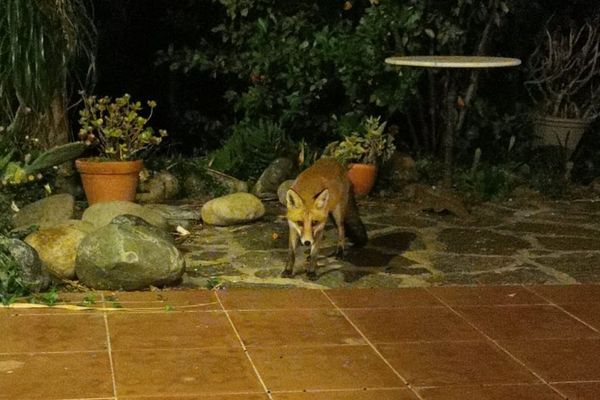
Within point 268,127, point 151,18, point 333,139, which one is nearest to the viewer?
point 268,127

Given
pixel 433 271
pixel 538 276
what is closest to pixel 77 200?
pixel 433 271

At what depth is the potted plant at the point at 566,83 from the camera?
375 inches

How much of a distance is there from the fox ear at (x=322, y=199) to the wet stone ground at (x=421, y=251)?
479mm

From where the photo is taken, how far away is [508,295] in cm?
547

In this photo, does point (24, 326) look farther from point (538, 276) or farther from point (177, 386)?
point (538, 276)

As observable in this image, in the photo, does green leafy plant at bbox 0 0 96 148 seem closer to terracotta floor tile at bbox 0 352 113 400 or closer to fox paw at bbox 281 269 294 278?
fox paw at bbox 281 269 294 278

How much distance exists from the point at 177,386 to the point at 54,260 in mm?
1912

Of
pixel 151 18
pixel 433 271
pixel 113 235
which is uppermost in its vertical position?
pixel 151 18

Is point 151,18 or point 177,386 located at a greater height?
point 151,18

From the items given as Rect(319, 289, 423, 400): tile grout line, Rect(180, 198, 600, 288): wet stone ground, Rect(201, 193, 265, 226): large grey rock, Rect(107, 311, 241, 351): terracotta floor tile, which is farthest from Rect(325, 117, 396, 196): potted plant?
Rect(107, 311, 241, 351): terracotta floor tile

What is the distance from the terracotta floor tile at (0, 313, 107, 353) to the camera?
4.34m

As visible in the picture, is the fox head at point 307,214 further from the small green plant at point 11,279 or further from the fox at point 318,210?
the small green plant at point 11,279

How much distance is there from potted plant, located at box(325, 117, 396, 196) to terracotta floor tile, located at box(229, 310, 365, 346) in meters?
3.37

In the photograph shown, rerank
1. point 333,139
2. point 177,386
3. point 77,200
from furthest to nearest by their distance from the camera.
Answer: point 333,139 < point 77,200 < point 177,386
